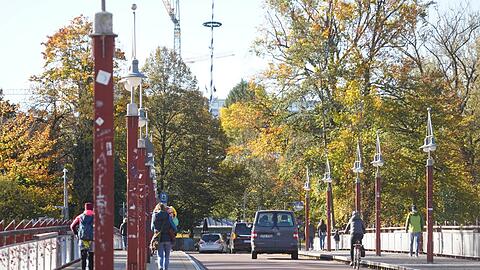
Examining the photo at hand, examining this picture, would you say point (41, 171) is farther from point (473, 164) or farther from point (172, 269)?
point (172, 269)

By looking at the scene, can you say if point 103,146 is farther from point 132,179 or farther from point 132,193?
point 132,179

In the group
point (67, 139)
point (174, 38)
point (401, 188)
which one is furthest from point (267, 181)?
point (174, 38)

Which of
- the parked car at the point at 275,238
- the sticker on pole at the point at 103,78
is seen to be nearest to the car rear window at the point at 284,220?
the parked car at the point at 275,238

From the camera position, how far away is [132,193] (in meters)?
23.6

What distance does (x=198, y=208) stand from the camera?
276ft

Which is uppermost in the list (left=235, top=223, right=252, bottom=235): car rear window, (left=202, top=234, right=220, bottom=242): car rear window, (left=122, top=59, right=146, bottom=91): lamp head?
(left=122, top=59, right=146, bottom=91): lamp head

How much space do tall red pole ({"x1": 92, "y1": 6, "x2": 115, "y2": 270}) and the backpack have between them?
12652 millimetres

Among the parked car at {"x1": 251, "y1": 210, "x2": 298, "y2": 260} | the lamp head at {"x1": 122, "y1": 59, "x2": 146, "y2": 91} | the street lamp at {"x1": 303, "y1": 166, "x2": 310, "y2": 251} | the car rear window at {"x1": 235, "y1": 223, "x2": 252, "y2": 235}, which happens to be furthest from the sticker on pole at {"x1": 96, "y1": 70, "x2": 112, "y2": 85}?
the car rear window at {"x1": 235, "y1": 223, "x2": 252, "y2": 235}

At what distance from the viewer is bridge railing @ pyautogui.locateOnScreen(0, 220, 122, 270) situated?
22.8 metres

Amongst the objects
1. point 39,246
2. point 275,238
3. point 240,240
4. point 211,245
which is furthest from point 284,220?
point 211,245

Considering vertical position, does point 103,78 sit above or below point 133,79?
below

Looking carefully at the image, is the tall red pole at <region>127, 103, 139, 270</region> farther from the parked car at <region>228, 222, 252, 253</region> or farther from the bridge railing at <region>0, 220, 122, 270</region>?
the parked car at <region>228, 222, 252, 253</region>

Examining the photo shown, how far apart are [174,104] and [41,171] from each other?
20004 mm

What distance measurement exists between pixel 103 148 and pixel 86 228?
13.1 m
